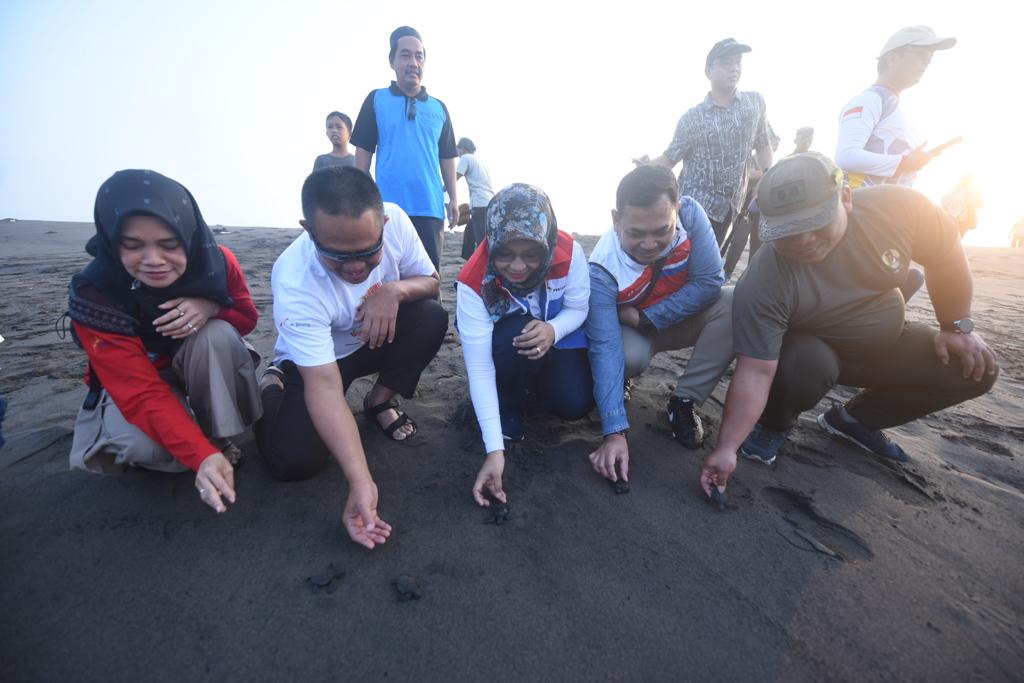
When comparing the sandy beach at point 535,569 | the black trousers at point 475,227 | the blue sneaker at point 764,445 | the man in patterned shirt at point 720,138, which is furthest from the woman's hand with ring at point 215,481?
the black trousers at point 475,227

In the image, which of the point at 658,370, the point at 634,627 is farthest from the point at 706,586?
the point at 658,370

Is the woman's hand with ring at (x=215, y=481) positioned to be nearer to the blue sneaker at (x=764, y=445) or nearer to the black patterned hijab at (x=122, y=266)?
the black patterned hijab at (x=122, y=266)

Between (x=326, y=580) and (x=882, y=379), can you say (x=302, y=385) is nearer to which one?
(x=326, y=580)

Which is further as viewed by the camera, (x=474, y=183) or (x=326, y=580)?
(x=474, y=183)

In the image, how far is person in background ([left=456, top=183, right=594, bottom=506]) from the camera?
1523 mm

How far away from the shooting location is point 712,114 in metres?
2.66

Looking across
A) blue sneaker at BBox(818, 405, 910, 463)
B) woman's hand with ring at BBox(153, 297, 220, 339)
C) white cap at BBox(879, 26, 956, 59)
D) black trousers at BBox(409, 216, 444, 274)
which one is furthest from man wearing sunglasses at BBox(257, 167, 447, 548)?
white cap at BBox(879, 26, 956, 59)

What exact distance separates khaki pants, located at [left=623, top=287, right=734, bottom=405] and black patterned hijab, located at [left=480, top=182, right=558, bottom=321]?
0.61m

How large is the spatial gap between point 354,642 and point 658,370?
2.08 m

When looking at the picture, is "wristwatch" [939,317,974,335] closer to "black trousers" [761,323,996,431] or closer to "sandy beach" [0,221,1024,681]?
"black trousers" [761,323,996,431]

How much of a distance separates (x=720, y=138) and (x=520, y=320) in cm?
185

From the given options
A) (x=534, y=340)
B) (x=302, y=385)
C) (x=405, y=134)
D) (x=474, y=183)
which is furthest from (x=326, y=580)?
(x=474, y=183)

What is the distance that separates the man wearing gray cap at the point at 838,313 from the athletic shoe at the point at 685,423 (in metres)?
0.18

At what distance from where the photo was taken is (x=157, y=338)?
57.4 inches
